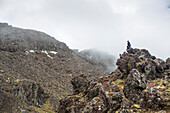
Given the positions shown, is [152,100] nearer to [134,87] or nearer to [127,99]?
[127,99]

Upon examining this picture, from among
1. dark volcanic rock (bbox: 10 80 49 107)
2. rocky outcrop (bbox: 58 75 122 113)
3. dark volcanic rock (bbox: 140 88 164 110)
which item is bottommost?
dark volcanic rock (bbox: 10 80 49 107)

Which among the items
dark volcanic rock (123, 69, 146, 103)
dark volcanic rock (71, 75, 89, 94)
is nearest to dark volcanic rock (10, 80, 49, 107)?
dark volcanic rock (71, 75, 89, 94)

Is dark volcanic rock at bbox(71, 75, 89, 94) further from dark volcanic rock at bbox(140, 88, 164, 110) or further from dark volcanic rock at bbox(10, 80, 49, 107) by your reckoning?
dark volcanic rock at bbox(10, 80, 49, 107)

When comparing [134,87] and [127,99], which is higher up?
[134,87]

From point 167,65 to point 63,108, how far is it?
3270 cm

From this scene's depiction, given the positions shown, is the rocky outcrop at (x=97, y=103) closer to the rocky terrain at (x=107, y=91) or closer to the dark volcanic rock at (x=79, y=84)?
the rocky terrain at (x=107, y=91)

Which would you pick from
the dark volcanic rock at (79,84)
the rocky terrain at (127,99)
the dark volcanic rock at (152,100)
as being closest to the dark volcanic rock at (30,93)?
the dark volcanic rock at (79,84)

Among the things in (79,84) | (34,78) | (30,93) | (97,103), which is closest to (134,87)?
(97,103)

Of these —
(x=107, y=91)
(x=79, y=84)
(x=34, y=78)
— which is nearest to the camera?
(x=107, y=91)

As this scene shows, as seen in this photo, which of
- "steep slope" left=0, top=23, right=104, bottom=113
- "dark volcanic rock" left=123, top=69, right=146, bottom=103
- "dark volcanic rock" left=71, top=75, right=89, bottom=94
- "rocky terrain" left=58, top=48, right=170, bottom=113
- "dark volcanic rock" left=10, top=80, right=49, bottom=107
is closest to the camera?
"rocky terrain" left=58, top=48, right=170, bottom=113

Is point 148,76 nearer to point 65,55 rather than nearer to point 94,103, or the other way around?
point 94,103

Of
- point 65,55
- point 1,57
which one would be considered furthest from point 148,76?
point 65,55

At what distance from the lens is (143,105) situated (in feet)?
51.8

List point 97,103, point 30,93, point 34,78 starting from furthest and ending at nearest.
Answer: point 34,78 → point 30,93 → point 97,103
